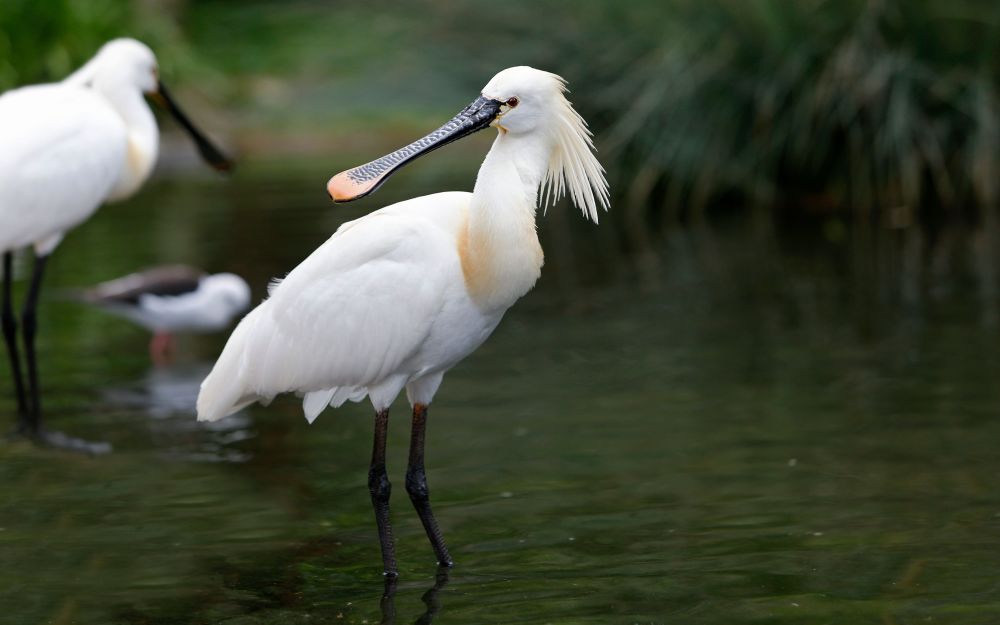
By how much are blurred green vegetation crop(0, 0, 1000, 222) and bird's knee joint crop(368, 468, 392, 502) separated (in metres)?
8.33

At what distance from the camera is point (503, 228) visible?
5.26 metres

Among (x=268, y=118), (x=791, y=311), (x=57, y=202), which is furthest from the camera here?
(x=268, y=118)

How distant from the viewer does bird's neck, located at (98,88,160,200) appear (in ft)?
28.4

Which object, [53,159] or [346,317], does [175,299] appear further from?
[346,317]

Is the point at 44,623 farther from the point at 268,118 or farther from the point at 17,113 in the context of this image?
the point at 268,118

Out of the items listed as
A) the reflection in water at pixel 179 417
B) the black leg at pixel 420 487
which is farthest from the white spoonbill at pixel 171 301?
the black leg at pixel 420 487

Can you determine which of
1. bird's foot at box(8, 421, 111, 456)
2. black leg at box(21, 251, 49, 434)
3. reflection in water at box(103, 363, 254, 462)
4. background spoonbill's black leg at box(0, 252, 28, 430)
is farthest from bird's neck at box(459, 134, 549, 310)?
background spoonbill's black leg at box(0, 252, 28, 430)

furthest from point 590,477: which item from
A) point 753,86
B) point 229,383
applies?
point 753,86

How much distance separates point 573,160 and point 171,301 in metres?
4.75

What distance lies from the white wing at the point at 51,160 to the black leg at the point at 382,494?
10.2 ft

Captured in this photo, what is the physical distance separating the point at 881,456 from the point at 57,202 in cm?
415

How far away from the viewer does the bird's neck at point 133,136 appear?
8.66 meters

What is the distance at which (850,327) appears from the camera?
9.56 m

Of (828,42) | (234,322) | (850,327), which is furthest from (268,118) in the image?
(850,327)
